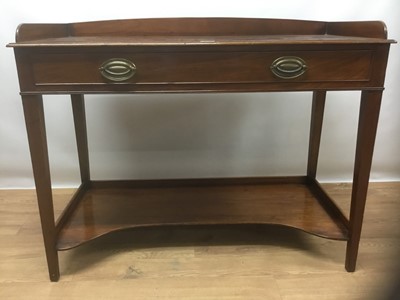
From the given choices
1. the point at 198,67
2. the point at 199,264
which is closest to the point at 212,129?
the point at 199,264

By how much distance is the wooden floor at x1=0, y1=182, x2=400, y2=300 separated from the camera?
1.08 meters

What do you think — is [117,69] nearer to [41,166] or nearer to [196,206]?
[41,166]

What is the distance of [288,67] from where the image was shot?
930mm

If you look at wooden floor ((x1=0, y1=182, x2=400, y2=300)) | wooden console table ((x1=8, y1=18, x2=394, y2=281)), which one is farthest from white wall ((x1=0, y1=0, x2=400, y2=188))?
wooden floor ((x1=0, y1=182, x2=400, y2=300))

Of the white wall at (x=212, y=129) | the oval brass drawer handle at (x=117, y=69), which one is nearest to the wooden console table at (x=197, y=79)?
the oval brass drawer handle at (x=117, y=69)

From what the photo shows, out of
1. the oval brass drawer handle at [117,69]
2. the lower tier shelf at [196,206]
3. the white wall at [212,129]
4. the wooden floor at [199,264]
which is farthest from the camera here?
the white wall at [212,129]

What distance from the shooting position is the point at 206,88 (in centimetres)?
95

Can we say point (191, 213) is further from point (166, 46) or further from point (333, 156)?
point (333, 156)

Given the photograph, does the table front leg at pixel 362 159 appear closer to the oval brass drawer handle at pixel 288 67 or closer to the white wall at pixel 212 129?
the oval brass drawer handle at pixel 288 67

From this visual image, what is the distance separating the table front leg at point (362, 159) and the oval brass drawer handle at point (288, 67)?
0.19 meters

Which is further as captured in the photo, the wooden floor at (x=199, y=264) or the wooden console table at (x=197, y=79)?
the wooden floor at (x=199, y=264)

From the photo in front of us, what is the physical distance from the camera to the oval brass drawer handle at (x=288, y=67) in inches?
36.4

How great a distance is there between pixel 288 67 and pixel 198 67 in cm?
21

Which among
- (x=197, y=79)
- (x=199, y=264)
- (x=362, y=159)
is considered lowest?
(x=199, y=264)
